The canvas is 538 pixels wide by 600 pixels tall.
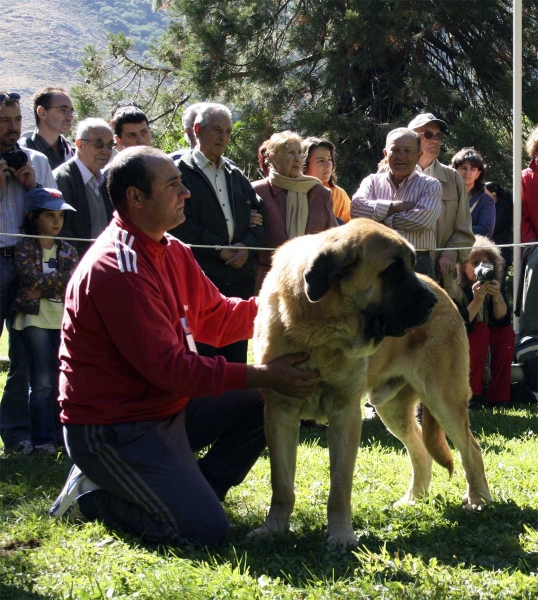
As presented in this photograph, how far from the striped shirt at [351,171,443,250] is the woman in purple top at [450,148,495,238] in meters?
1.56

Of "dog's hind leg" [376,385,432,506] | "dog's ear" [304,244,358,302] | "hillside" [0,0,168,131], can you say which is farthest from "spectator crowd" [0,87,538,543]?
"hillside" [0,0,168,131]

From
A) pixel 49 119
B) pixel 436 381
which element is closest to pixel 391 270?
pixel 436 381

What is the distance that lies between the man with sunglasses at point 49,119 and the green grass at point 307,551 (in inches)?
109

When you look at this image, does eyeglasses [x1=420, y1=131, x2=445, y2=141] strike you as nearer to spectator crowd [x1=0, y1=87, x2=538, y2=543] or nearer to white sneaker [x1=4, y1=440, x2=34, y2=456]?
spectator crowd [x1=0, y1=87, x2=538, y2=543]

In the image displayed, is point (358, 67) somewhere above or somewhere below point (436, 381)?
above

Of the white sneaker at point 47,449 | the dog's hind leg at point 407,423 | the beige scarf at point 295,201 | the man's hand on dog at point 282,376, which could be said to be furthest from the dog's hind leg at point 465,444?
the white sneaker at point 47,449

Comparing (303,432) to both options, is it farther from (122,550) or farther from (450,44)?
(450,44)

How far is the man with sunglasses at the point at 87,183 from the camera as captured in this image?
19.7 ft

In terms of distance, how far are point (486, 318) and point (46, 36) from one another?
2331 inches

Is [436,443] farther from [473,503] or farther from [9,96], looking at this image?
[9,96]

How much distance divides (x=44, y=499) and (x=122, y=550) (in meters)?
0.98

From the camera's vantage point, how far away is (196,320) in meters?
4.33

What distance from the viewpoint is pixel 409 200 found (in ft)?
20.7

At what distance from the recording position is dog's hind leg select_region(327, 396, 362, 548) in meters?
3.67
